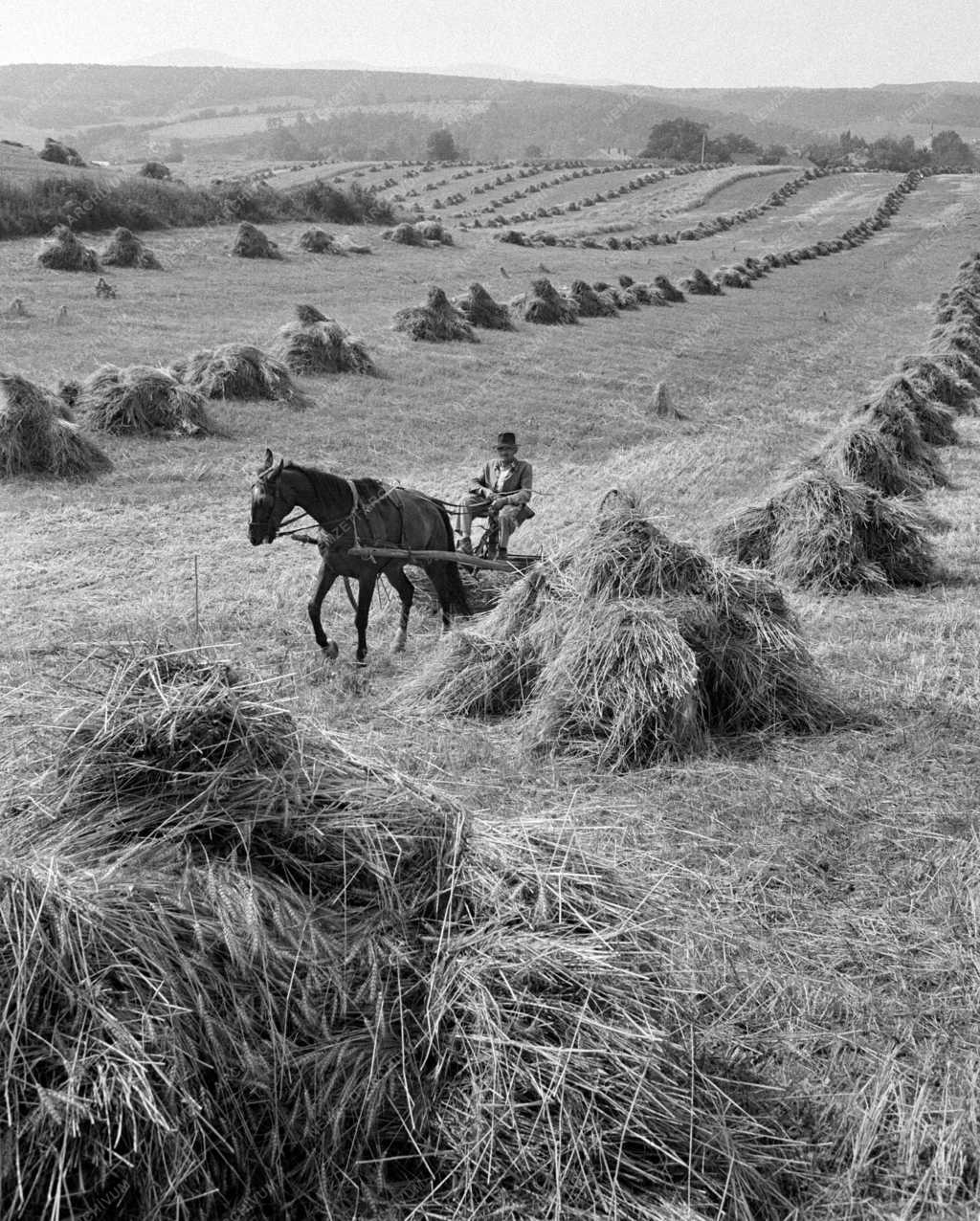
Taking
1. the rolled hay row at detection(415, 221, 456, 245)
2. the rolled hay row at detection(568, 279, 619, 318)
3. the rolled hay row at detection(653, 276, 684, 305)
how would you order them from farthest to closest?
the rolled hay row at detection(415, 221, 456, 245)
the rolled hay row at detection(653, 276, 684, 305)
the rolled hay row at detection(568, 279, 619, 318)

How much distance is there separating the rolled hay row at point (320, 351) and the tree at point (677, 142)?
11099cm

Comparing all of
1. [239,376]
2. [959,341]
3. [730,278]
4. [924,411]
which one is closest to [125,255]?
[239,376]

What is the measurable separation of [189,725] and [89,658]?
556 millimetres

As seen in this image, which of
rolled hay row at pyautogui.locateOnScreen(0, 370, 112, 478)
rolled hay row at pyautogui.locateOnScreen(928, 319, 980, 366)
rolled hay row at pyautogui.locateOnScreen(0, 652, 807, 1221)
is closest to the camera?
rolled hay row at pyautogui.locateOnScreen(0, 652, 807, 1221)

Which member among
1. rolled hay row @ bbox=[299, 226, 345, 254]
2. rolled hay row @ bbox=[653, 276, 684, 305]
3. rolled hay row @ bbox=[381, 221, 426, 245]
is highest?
rolled hay row @ bbox=[381, 221, 426, 245]

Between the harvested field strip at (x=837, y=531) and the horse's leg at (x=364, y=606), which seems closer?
the horse's leg at (x=364, y=606)

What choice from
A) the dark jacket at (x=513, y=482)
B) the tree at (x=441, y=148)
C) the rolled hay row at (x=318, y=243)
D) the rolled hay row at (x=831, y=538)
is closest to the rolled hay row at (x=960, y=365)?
the rolled hay row at (x=831, y=538)

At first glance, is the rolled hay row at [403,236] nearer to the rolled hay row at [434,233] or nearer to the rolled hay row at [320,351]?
the rolled hay row at [434,233]

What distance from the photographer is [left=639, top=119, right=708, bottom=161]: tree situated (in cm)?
12100

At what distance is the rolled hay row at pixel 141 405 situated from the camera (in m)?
15.3

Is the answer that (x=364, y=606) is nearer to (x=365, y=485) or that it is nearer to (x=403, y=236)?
(x=365, y=485)

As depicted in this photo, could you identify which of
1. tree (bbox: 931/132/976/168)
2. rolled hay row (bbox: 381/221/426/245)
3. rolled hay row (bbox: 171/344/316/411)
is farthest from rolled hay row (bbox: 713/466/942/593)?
tree (bbox: 931/132/976/168)

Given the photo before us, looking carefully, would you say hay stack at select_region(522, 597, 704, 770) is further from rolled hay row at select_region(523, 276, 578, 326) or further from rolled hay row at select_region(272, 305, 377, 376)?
rolled hay row at select_region(523, 276, 578, 326)

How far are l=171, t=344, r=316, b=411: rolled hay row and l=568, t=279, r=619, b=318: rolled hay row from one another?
14.0m
